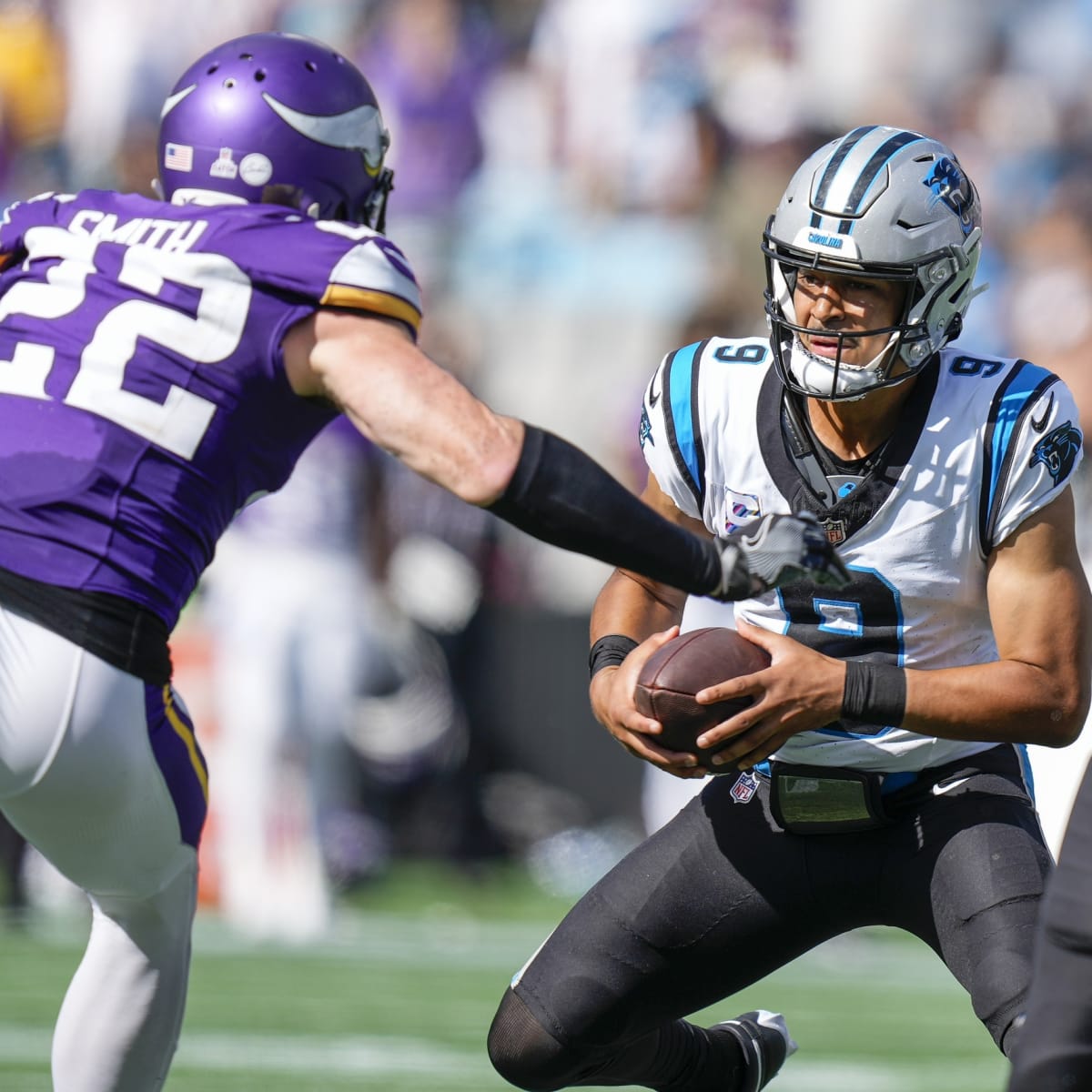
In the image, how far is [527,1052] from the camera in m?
3.26

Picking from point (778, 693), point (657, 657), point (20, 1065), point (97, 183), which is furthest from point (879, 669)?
point (97, 183)

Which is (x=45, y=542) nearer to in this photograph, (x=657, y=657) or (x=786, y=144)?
(x=657, y=657)

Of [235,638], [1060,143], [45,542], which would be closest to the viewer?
[45,542]

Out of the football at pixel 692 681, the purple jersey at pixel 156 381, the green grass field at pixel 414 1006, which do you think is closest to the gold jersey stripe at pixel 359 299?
the purple jersey at pixel 156 381

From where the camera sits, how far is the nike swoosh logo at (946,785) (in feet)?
10.6

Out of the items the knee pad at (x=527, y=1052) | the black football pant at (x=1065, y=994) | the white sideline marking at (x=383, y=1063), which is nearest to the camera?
the black football pant at (x=1065, y=994)

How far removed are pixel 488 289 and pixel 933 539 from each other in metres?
6.53

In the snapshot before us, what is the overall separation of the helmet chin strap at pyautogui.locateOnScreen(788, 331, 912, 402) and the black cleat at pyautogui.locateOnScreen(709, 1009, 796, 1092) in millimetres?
1281

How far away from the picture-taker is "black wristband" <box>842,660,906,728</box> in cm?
298

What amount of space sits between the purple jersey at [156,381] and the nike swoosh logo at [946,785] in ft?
4.06

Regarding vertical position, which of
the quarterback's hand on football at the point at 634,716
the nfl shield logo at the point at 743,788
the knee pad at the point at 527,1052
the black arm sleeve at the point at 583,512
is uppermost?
the black arm sleeve at the point at 583,512

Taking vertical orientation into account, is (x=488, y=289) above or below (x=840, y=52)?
below

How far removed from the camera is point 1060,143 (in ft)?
32.1

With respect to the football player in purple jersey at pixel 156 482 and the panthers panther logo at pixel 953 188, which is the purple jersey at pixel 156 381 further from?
the panthers panther logo at pixel 953 188
